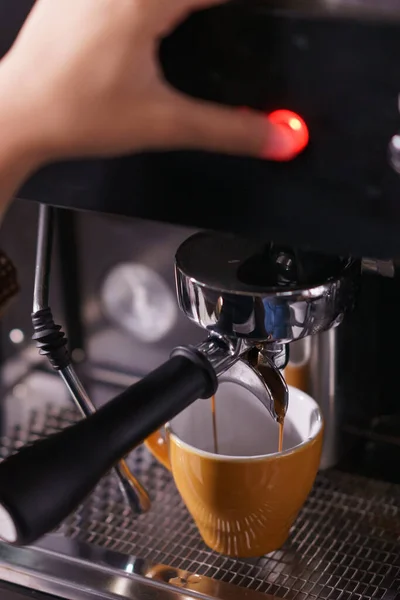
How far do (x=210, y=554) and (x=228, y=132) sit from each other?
0.26 m

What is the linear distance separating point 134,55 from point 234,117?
0.15 feet

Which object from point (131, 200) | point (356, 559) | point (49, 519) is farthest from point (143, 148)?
point (356, 559)

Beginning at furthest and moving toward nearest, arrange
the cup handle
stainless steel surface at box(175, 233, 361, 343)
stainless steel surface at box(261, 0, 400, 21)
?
the cup handle < stainless steel surface at box(175, 233, 361, 343) < stainless steel surface at box(261, 0, 400, 21)

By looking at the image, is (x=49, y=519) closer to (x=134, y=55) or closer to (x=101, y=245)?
(x=134, y=55)

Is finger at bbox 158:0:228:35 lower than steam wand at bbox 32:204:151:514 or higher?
higher

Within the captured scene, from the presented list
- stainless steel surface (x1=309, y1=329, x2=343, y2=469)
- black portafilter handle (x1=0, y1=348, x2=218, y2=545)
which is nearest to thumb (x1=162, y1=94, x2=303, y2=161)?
black portafilter handle (x1=0, y1=348, x2=218, y2=545)

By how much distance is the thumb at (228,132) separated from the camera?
0.36 m

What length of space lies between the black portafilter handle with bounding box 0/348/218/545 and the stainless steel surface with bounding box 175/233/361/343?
59 millimetres

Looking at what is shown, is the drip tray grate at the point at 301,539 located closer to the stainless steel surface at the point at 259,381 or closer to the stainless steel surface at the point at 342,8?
the stainless steel surface at the point at 259,381

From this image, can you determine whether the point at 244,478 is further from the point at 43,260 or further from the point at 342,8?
the point at 342,8

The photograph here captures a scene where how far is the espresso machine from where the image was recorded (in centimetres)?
35

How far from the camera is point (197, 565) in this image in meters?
0.52

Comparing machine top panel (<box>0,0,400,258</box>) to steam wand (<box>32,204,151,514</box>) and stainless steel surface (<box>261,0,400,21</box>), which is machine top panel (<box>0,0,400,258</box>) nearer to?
stainless steel surface (<box>261,0,400,21</box>)

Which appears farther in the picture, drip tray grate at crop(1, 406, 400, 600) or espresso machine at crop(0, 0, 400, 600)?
drip tray grate at crop(1, 406, 400, 600)
